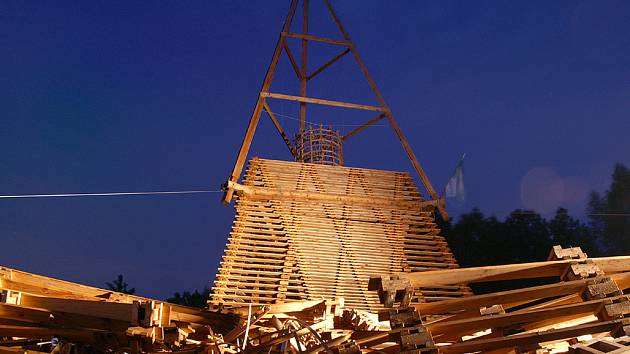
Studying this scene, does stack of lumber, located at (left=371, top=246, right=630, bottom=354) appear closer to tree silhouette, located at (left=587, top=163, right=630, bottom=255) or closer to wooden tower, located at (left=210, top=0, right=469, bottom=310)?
wooden tower, located at (left=210, top=0, right=469, bottom=310)

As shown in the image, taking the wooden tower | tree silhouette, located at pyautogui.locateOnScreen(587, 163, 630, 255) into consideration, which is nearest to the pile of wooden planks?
the wooden tower

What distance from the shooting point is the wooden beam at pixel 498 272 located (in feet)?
16.1

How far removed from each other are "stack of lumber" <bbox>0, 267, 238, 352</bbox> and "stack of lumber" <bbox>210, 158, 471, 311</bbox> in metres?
4.40

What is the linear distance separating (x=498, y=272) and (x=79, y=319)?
3.79 meters

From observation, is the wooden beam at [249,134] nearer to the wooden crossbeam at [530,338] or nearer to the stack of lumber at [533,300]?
the stack of lumber at [533,300]

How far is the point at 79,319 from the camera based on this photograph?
469cm

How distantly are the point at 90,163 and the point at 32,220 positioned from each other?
49.6ft

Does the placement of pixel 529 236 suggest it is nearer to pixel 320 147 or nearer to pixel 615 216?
pixel 615 216

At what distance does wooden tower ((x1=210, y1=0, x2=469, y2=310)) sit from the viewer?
10.2 metres

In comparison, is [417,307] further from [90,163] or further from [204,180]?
[90,163]

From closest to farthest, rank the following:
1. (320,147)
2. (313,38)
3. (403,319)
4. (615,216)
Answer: (403,319)
(320,147)
(313,38)
(615,216)

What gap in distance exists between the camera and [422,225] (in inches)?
505

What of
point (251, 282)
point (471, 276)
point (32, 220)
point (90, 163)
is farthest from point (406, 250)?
point (90, 163)

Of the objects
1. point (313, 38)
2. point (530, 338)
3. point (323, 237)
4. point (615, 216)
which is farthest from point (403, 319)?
point (615, 216)
